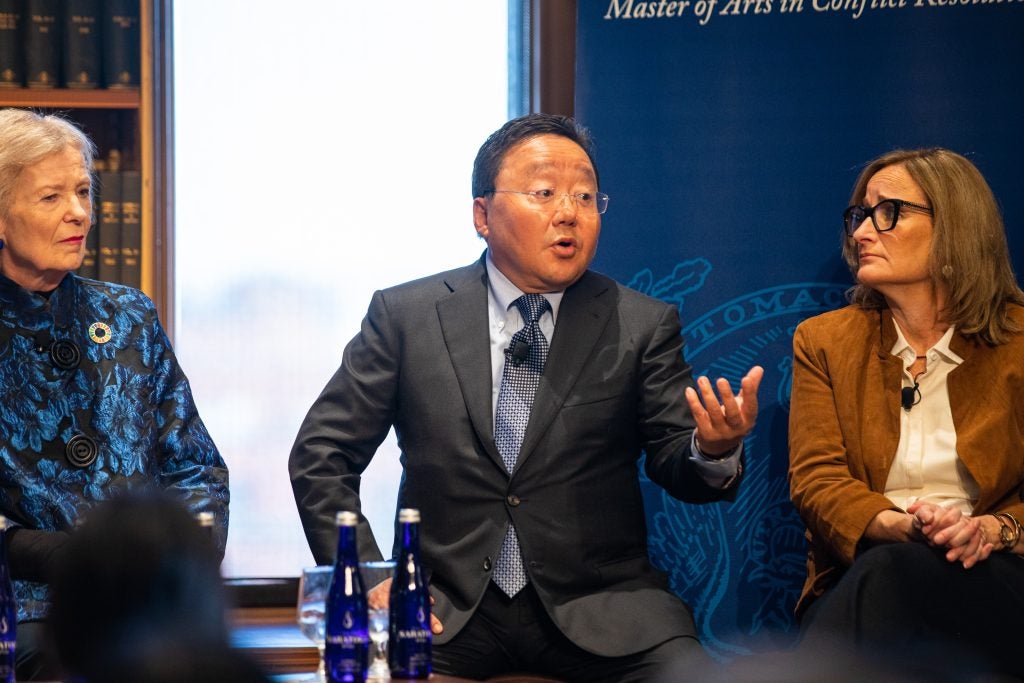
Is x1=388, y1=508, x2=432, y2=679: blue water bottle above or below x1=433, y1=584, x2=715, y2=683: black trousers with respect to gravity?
above

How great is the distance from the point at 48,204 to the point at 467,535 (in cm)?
121

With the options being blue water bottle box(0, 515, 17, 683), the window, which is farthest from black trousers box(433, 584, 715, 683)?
the window

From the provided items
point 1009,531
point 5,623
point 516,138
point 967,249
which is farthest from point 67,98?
point 1009,531

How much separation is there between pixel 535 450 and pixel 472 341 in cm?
30

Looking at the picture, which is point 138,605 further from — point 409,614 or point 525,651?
point 525,651

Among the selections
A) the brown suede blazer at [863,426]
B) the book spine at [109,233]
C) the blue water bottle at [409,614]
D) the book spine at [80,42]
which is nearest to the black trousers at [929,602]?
the brown suede blazer at [863,426]

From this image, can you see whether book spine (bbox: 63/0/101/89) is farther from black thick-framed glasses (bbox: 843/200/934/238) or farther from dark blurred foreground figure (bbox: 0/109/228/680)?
black thick-framed glasses (bbox: 843/200/934/238)

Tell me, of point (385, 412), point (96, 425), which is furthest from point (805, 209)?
point (96, 425)

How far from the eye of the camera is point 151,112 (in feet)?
11.3

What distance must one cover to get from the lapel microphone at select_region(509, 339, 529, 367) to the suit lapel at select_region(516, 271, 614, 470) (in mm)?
55

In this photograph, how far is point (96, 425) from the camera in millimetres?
2746

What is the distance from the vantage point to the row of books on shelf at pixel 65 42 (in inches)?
136

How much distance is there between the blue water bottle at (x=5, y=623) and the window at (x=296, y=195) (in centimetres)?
160

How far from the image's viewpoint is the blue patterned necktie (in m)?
2.70
